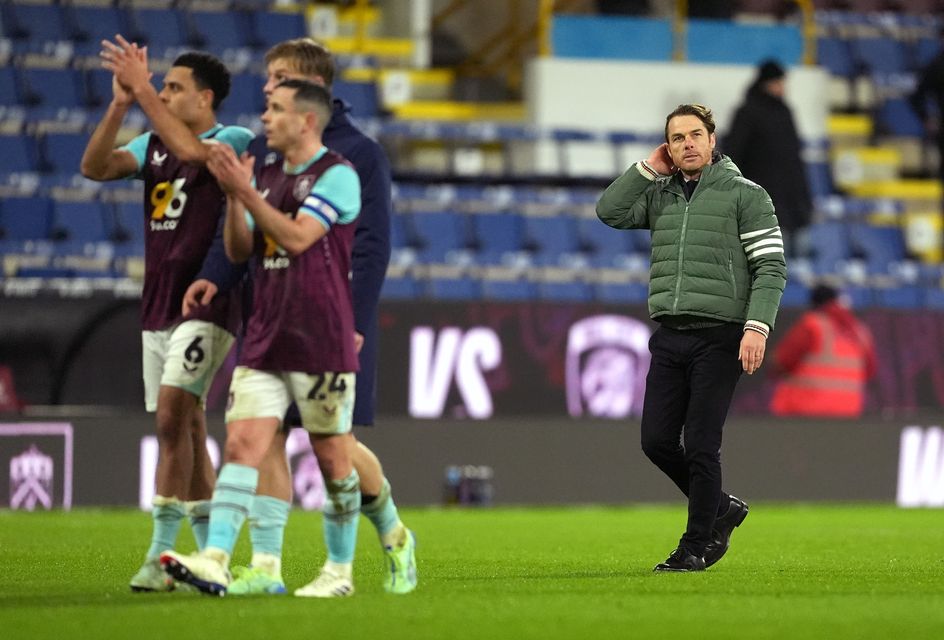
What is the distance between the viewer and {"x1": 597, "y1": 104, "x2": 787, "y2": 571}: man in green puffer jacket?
7.36m

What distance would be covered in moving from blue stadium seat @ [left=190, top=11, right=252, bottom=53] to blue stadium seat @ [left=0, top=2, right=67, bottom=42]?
127 cm

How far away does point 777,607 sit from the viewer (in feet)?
19.4

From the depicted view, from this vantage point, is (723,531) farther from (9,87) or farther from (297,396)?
(9,87)

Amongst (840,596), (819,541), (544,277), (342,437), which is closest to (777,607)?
(840,596)

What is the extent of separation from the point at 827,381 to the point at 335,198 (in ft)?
28.2

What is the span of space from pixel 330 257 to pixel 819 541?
4643 millimetres

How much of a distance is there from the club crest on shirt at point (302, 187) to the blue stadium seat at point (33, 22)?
1080 cm

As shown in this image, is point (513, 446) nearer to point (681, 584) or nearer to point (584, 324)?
point (584, 324)

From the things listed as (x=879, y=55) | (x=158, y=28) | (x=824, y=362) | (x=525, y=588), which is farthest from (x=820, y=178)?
(x=525, y=588)

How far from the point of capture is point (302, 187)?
591cm

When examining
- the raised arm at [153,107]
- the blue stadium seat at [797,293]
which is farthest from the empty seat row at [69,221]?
the raised arm at [153,107]

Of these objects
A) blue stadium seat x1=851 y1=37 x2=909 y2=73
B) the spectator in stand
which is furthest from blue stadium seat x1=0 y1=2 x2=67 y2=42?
blue stadium seat x1=851 y1=37 x2=909 y2=73

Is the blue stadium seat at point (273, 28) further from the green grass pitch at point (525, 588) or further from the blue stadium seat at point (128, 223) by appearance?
the green grass pitch at point (525, 588)

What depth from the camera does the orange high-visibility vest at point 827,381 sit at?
1362 cm
